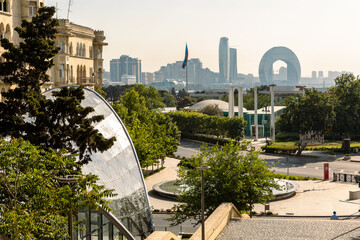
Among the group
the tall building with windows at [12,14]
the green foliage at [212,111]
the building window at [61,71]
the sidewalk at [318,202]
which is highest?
the tall building with windows at [12,14]

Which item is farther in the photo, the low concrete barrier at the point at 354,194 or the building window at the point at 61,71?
the building window at the point at 61,71

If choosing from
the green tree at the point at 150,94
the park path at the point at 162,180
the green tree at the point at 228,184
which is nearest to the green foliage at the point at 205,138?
the park path at the point at 162,180

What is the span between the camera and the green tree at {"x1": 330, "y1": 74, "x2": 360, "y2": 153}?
89125 millimetres

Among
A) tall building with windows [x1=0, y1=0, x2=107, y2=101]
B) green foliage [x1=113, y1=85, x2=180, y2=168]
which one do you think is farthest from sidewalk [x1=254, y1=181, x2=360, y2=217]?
tall building with windows [x1=0, y1=0, x2=107, y2=101]

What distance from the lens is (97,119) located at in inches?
1378

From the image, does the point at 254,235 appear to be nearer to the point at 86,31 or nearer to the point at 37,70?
the point at 37,70


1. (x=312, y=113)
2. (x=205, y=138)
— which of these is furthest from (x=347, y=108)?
(x=205, y=138)

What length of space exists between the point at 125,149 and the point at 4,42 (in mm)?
9726

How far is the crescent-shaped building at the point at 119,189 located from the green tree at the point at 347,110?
57.6 m

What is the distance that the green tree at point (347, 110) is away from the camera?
89.1m

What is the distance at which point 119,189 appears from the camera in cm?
3275

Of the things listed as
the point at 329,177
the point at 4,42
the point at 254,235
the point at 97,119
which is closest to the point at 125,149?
the point at 97,119

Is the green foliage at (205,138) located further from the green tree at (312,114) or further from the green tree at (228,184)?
the green tree at (228,184)

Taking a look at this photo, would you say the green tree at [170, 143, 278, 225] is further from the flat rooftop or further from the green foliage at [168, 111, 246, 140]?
the green foliage at [168, 111, 246, 140]
